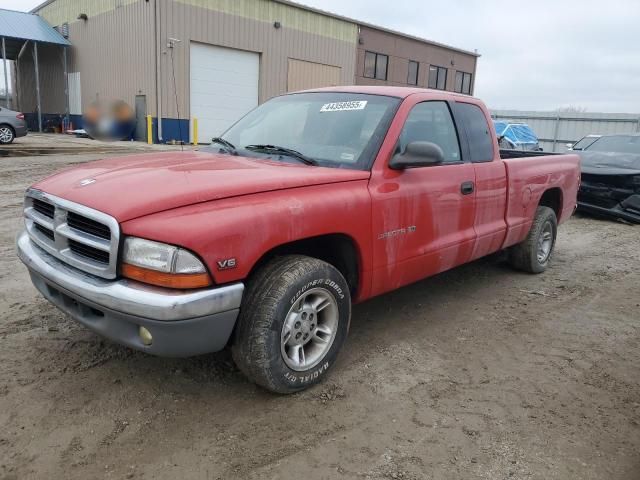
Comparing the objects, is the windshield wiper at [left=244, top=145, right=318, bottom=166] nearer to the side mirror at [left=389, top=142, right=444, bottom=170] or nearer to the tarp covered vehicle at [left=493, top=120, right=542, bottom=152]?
the side mirror at [left=389, top=142, right=444, bottom=170]

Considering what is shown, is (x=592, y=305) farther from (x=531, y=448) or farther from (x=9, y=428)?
(x=9, y=428)

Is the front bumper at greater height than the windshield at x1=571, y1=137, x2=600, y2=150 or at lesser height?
lesser

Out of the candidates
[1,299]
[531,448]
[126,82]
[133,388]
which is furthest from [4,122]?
[531,448]

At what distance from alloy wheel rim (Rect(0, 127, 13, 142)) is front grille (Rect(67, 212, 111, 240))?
1620cm

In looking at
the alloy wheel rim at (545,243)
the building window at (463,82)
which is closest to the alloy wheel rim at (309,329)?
the alloy wheel rim at (545,243)

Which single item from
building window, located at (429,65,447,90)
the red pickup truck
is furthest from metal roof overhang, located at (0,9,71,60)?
the red pickup truck

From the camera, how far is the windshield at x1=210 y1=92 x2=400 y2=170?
3537 mm

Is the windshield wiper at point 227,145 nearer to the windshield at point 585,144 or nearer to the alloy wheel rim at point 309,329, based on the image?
the alloy wheel rim at point 309,329

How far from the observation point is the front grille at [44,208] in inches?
119

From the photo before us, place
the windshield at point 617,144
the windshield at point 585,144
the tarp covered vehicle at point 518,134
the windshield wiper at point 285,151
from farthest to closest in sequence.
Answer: the tarp covered vehicle at point 518,134 < the windshield at point 585,144 < the windshield at point 617,144 < the windshield wiper at point 285,151

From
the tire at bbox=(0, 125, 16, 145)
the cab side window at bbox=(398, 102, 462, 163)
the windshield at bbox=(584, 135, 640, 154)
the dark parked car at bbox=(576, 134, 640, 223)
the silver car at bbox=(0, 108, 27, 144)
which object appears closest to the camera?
the cab side window at bbox=(398, 102, 462, 163)

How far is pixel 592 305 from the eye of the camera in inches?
195

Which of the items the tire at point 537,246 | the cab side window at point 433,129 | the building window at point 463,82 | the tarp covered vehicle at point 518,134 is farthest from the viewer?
the building window at point 463,82

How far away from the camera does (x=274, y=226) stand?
2.78m
